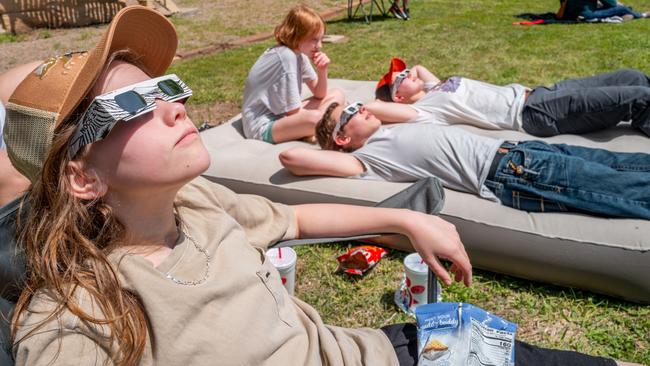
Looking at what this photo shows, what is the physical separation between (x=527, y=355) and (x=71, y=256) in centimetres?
143

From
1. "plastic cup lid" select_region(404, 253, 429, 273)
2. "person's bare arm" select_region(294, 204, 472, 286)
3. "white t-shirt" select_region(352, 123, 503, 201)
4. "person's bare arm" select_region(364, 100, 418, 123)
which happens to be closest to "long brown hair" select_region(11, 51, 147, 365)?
"person's bare arm" select_region(294, 204, 472, 286)

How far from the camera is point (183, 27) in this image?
11773mm

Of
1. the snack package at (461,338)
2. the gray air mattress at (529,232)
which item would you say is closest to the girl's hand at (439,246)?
the snack package at (461,338)

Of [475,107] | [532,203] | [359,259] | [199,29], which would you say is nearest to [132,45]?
[359,259]

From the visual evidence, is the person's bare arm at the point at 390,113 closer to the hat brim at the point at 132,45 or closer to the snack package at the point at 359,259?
the snack package at the point at 359,259

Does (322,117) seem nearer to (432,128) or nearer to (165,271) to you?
(432,128)

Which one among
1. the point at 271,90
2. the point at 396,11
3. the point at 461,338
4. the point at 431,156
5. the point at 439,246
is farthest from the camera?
the point at 396,11

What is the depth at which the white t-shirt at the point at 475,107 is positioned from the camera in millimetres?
4371

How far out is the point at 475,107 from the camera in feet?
14.7

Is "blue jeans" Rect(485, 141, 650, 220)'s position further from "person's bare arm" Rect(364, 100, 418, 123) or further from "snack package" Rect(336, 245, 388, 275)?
"person's bare arm" Rect(364, 100, 418, 123)

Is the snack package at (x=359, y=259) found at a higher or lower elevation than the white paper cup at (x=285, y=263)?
lower

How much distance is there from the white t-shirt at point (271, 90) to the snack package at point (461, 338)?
2.96 meters

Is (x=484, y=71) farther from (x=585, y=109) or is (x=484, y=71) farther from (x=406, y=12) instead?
(x=406, y=12)

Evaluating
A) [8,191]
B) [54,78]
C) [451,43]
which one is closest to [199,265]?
[54,78]
